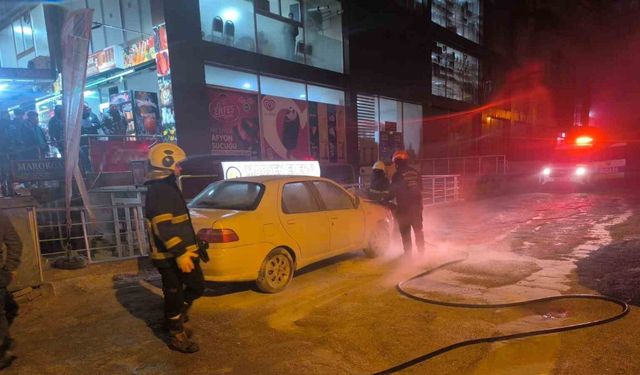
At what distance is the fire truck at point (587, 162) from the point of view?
1694 cm

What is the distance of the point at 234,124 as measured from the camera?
12062mm

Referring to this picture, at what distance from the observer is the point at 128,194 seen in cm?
865

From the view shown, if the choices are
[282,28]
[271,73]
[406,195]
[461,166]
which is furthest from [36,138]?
[461,166]

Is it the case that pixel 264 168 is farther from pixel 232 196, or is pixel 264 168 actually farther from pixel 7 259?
pixel 7 259

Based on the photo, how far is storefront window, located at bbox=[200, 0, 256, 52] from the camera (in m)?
11.5

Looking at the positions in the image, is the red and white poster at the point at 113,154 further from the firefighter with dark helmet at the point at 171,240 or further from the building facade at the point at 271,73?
the firefighter with dark helmet at the point at 171,240

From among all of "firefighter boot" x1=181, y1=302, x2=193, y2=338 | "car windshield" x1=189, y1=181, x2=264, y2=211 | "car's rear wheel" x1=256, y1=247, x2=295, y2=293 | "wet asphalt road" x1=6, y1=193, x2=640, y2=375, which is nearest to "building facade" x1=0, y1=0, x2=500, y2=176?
"car windshield" x1=189, y1=181, x2=264, y2=211

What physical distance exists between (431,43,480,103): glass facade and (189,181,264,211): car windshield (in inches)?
684

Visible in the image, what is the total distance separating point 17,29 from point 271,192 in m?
13.6

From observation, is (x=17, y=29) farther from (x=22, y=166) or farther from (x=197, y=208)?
(x=197, y=208)

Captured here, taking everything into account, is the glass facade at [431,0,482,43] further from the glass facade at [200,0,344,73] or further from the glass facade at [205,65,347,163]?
the glass facade at [205,65,347,163]

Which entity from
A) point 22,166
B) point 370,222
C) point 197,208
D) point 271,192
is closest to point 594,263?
point 370,222

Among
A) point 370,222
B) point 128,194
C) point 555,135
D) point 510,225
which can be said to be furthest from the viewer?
point 555,135

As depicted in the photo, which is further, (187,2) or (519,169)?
→ (519,169)
